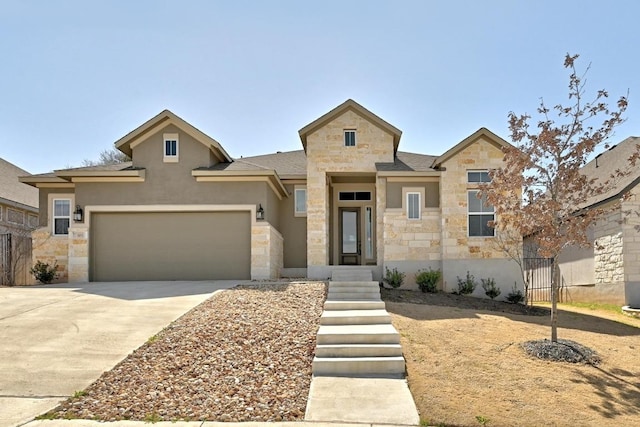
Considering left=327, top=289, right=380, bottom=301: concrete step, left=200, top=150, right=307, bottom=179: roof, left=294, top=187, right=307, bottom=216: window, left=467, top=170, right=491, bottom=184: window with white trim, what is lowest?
left=327, top=289, right=380, bottom=301: concrete step

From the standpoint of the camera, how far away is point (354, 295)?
1245cm

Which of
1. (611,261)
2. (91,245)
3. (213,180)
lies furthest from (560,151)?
(91,245)

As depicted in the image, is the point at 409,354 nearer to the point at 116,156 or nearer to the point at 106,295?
the point at 106,295

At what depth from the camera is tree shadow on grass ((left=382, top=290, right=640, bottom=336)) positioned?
1179 cm

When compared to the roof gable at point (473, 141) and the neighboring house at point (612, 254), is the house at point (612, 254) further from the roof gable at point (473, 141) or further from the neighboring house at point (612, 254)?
the roof gable at point (473, 141)

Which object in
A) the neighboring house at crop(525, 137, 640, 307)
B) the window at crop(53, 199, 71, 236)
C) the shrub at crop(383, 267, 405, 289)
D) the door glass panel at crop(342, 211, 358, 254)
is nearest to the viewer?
the neighboring house at crop(525, 137, 640, 307)

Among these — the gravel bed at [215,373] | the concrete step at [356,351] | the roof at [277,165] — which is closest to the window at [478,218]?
the roof at [277,165]

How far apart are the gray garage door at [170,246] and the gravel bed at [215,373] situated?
542 cm

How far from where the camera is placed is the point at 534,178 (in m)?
9.48

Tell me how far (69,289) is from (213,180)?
5182mm

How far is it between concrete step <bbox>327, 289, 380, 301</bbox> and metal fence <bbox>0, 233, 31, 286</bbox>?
39.3 ft

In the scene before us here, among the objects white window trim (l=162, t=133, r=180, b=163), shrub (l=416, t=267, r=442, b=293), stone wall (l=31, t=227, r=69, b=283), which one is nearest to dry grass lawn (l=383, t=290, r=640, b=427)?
shrub (l=416, t=267, r=442, b=293)

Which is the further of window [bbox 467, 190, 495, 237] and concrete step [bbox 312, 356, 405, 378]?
window [bbox 467, 190, 495, 237]

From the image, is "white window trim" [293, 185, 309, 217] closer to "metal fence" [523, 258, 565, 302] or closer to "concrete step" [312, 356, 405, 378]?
"metal fence" [523, 258, 565, 302]
